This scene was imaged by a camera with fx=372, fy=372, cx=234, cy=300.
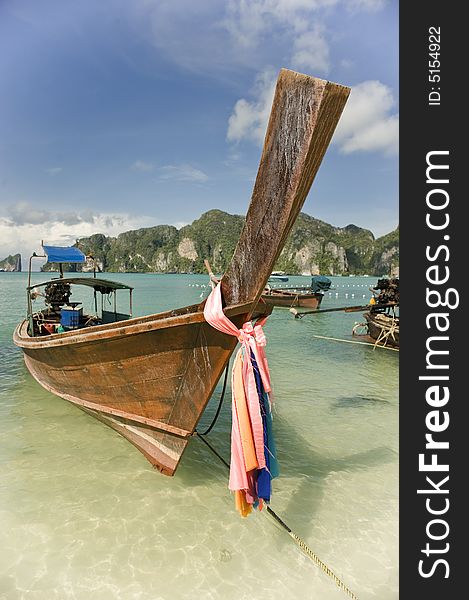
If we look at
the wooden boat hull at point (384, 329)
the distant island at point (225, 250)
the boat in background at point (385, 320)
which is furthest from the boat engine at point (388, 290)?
the distant island at point (225, 250)

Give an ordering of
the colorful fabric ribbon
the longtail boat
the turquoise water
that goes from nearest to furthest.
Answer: the longtail boat < the colorful fabric ribbon < the turquoise water

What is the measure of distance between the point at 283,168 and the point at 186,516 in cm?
399

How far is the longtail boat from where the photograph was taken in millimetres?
2518

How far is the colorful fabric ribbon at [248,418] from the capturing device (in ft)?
10.3

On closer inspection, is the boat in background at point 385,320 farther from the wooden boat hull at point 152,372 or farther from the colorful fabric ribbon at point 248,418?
the colorful fabric ribbon at point 248,418

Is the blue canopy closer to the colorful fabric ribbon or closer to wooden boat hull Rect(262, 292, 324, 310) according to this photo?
the colorful fabric ribbon

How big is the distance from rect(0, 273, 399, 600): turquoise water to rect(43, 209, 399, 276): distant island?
114960 millimetres

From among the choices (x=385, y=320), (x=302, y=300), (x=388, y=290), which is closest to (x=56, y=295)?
(x=385, y=320)

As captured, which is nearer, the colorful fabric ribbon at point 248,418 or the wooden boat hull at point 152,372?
the colorful fabric ribbon at point 248,418

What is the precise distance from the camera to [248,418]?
3.18 metres

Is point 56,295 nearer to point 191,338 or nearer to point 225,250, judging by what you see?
point 191,338

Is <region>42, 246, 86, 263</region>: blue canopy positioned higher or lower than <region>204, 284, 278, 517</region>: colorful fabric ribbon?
higher

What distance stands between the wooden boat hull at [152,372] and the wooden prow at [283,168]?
1.28 ft

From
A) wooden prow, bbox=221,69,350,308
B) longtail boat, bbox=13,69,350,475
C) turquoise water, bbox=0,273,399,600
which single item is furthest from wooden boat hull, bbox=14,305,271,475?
turquoise water, bbox=0,273,399,600
